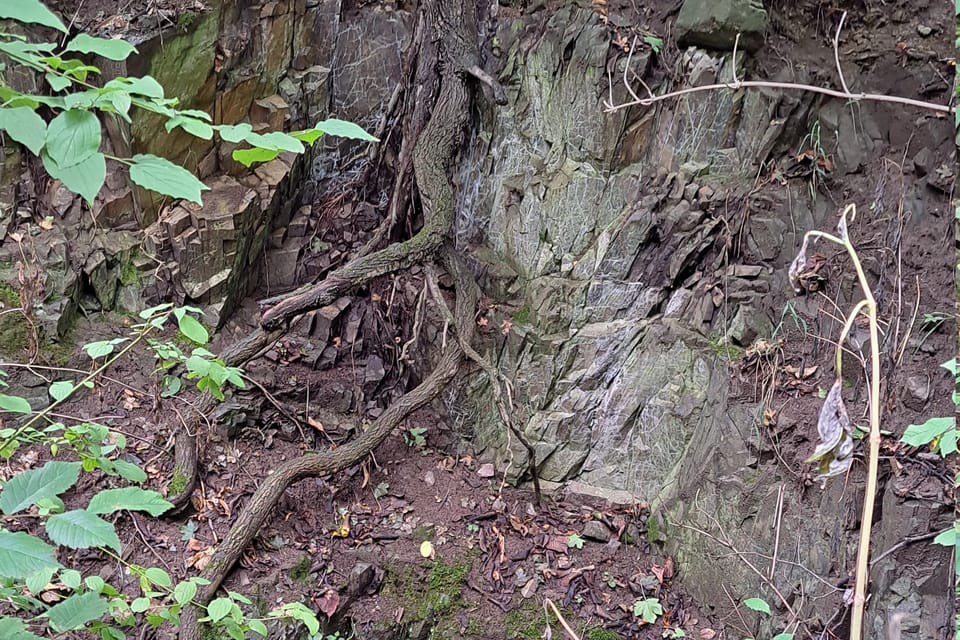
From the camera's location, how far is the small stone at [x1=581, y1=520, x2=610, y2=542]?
357 centimetres

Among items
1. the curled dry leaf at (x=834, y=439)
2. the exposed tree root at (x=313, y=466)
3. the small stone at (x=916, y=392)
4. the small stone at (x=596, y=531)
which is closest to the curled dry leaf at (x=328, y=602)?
the exposed tree root at (x=313, y=466)

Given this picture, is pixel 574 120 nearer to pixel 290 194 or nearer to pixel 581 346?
pixel 581 346

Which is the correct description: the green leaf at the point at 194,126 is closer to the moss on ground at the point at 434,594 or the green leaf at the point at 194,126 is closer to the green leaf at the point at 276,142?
the green leaf at the point at 276,142

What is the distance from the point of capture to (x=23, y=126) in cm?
87

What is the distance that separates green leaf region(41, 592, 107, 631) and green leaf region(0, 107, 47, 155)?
31.8 inches

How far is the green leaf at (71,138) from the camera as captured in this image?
86cm

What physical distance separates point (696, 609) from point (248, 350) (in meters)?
2.78

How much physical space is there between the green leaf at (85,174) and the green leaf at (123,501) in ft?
2.04

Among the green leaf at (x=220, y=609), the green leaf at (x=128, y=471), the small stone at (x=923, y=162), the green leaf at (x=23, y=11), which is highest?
the green leaf at (x=23, y=11)

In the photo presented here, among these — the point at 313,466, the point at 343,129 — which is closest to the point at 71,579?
the point at 343,129

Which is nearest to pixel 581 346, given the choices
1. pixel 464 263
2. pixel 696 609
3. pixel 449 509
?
pixel 464 263

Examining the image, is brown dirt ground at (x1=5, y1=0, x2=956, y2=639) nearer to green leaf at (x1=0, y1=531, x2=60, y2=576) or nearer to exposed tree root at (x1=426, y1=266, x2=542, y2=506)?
exposed tree root at (x1=426, y1=266, x2=542, y2=506)

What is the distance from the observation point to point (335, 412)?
13.4 ft

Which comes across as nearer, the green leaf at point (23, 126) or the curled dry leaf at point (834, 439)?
the curled dry leaf at point (834, 439)
